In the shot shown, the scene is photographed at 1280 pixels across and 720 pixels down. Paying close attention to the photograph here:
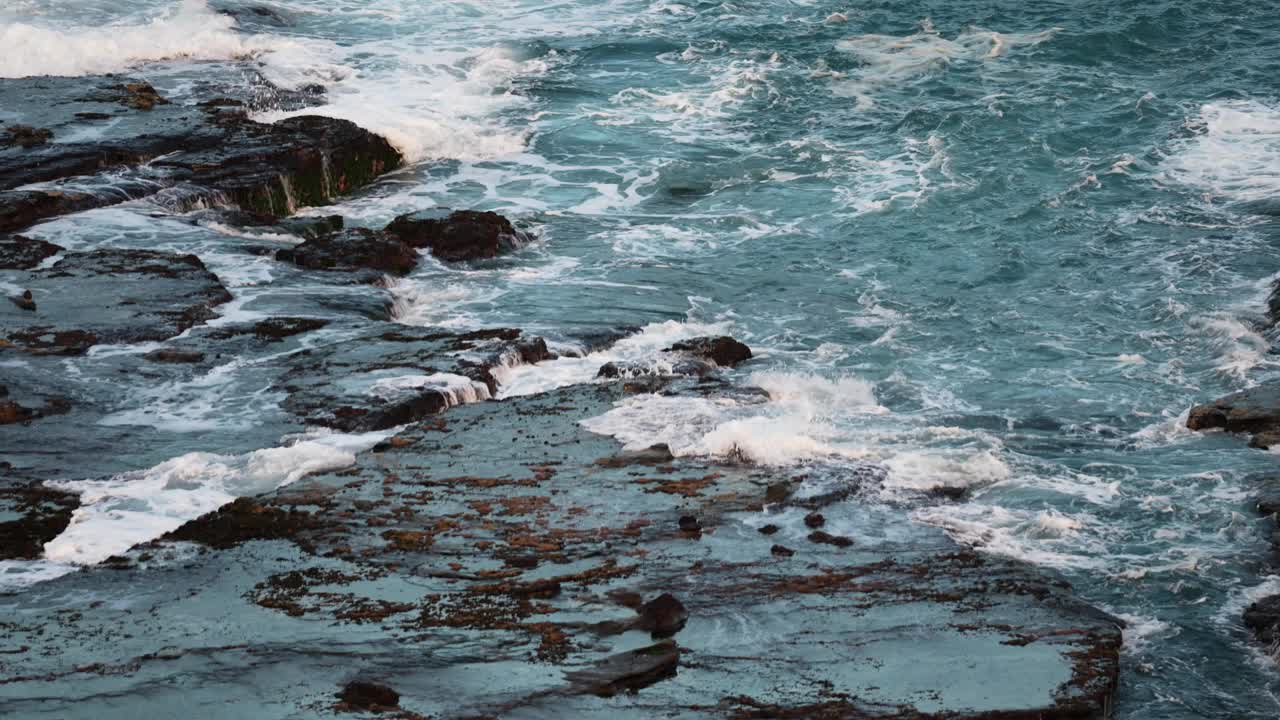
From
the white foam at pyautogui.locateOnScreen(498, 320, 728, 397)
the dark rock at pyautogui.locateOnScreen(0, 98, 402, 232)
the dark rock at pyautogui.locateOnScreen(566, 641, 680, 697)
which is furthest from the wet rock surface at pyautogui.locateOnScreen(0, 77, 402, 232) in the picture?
the dark rock at pyautogui.locateOnScreen(566, 641, 680, 697)

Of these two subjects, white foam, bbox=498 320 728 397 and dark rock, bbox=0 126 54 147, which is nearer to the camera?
white foam, bbox=498 320 728 397

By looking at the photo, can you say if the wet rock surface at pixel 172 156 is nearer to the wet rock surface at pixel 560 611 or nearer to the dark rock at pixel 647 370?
the dark rock at pixel 647 370

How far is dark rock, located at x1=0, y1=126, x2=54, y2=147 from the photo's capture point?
19.7m

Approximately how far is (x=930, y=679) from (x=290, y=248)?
11.3 metres

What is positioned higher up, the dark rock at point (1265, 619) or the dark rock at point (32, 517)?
the dark rock at point (32, 517)

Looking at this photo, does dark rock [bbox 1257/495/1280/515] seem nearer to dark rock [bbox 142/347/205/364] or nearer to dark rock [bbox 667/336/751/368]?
dark rock [bbox 667/336/751/368]

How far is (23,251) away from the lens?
642 inches

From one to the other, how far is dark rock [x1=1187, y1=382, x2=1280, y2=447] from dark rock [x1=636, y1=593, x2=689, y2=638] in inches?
257

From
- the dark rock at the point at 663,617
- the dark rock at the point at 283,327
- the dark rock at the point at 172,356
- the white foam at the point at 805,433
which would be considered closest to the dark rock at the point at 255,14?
the dark rock at the point at 283,327

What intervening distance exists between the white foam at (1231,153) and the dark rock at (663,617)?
14210 mm

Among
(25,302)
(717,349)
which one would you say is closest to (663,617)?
(717,349)

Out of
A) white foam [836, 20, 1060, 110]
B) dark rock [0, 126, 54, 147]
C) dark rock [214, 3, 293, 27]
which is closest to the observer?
dark rock [0, 126, 54, 147]

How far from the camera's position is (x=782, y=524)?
10.4m

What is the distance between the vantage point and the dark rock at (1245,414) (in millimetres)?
12773
